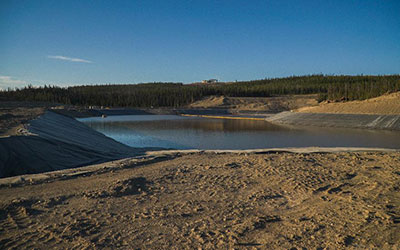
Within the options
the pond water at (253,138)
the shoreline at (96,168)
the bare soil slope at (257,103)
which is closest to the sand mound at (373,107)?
the pond water at (253,138)

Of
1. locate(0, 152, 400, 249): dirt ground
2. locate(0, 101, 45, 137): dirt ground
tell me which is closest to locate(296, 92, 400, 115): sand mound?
locate(0, 152, 400, 249): dirt ground

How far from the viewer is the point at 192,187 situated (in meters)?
6.46

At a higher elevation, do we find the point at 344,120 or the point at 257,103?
the point at 257,103

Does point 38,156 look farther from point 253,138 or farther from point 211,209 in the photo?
point 253,138

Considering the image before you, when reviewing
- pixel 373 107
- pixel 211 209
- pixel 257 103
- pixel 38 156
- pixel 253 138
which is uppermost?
pixel 373 107

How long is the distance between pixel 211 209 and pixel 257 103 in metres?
58.2

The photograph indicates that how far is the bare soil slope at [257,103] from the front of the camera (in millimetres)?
58709

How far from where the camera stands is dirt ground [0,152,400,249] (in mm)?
4062

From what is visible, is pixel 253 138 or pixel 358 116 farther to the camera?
pixel 358 116

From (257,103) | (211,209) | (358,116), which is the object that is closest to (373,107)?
(358,116)

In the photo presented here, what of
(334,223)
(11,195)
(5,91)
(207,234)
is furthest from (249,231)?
(5,91)

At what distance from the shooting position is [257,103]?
61.8m

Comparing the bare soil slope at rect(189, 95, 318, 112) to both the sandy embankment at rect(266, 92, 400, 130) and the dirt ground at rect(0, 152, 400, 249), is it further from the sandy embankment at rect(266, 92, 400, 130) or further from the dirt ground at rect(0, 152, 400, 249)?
the dirt ground at rect(0, 152, 400, 249)

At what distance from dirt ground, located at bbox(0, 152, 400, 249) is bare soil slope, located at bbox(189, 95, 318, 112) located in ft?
167
